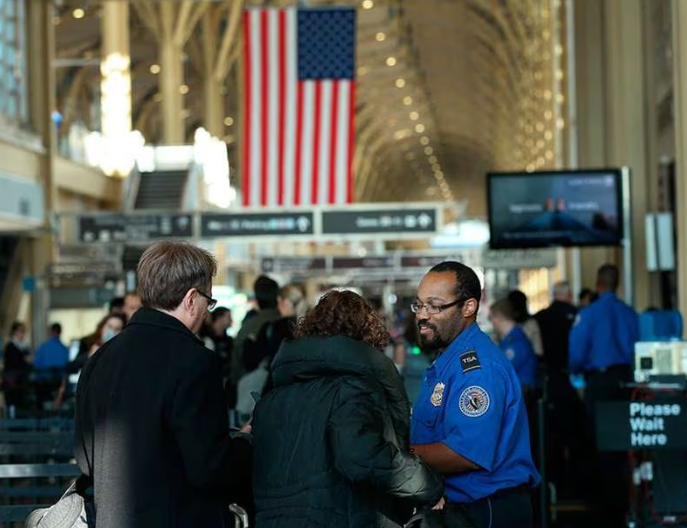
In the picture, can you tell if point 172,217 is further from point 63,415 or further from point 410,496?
point 410,496

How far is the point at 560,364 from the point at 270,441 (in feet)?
30.6

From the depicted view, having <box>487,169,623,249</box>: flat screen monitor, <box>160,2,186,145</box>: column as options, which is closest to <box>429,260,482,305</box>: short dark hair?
<box>487,169,623,249</box>: flat screen monitor

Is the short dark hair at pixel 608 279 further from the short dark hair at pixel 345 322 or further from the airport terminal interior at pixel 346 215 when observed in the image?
the short dark hair at pixel 345 322

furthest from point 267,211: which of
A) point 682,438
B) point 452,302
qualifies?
point 452,302

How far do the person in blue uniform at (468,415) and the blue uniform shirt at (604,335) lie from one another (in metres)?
6.45

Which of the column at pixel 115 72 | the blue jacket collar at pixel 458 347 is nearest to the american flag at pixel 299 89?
the column at pixel 115 72

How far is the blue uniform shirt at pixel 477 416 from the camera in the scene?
14.4ft

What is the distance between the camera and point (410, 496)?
4.02 metres

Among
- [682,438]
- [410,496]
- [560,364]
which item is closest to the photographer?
[410,496]

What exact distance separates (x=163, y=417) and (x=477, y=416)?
0.96m

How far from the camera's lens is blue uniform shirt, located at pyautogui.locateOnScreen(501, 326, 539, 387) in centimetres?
1003

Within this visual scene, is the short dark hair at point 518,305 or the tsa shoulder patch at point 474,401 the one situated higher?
the short dark hair at point 518,305

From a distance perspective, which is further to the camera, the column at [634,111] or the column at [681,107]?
the column at [634,111]

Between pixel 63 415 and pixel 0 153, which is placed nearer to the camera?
pixel 63 415
